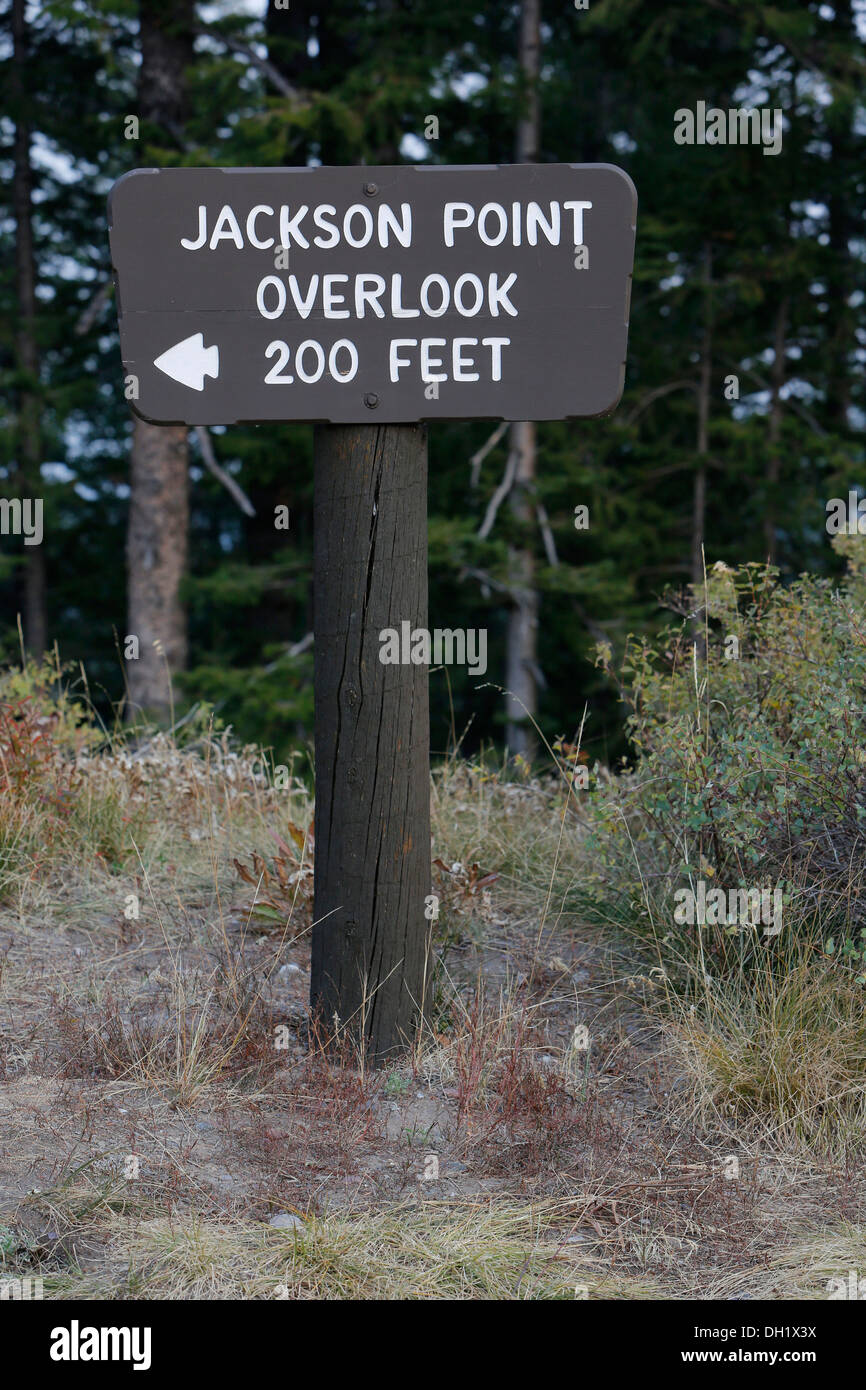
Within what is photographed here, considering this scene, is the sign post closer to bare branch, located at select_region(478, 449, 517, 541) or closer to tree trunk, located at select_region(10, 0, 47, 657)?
bare branch, located at select_region(478, 449, 517, 541)

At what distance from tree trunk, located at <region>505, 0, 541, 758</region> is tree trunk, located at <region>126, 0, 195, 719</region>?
11.3 ft

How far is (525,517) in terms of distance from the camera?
1240 cm

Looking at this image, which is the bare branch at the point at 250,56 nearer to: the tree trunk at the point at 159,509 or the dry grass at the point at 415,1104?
the tree trunk at the point at 159,509

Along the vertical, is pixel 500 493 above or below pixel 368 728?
above

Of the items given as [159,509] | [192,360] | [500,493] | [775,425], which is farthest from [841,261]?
[192,360]

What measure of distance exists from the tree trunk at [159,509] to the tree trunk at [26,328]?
3.83 metres

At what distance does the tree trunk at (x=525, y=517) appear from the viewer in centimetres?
1214

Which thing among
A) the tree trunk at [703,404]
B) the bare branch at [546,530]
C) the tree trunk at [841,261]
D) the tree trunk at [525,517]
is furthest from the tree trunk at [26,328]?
the tree trunk at [841,261]

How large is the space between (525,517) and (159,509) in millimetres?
3835

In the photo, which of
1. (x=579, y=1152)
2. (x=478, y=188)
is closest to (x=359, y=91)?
(x=478, y=188)

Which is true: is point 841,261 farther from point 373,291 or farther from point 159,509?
point 373,291

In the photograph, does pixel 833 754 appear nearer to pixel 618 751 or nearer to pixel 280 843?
pixel 280 843

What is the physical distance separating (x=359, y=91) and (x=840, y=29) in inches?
217

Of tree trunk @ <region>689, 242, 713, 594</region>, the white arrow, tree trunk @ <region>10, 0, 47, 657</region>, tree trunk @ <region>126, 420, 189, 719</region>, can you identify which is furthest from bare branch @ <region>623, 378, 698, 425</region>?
the white arrow
